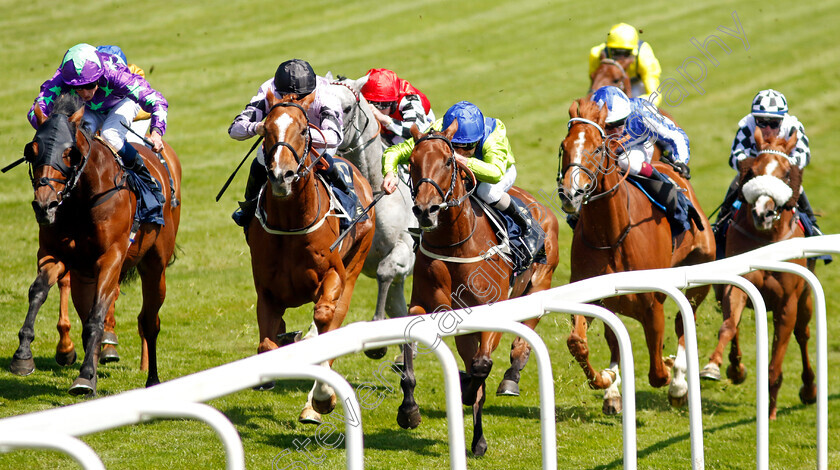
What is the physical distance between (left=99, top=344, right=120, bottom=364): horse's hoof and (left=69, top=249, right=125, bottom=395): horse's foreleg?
1.08 metres

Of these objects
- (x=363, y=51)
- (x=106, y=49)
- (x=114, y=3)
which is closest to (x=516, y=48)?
(x=363, y=51)

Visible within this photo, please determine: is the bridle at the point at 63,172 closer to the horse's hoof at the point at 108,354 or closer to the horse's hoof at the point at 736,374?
the horse's hoof at the point at 108,354

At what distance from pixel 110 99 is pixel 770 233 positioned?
4810mm

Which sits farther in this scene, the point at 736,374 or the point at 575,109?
the point at 736,374

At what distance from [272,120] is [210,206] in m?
7.64

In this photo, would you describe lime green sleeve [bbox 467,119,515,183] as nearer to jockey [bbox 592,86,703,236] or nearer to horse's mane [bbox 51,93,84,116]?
jockey [bbox 592,86,703,236]

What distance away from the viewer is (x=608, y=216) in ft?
20.0

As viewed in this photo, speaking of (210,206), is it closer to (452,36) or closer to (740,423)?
(740,423)

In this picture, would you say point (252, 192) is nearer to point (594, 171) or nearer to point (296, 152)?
point (296, 152)

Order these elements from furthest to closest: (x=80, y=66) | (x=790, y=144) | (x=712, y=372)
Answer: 1. (x=790, y=144)
2. (x=712, y=372)
3. (x=80, y=66)

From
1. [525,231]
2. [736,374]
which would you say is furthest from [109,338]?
[736,374]

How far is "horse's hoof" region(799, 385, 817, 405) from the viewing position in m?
7.54

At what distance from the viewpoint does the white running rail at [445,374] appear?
2232mm

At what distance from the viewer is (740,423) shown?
6977mm
